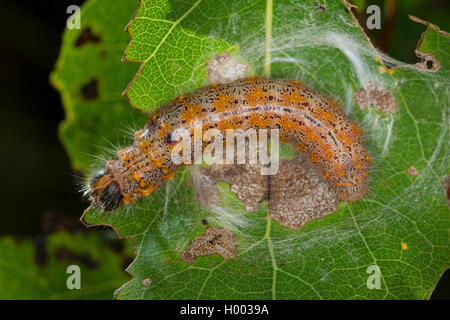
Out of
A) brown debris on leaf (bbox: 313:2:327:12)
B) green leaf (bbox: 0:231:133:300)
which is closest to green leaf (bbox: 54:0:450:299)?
brown debris on leaf (bbox: 313:2:327:12)

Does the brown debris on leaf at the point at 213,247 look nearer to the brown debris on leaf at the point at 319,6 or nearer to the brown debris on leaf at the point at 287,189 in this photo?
the brown debris on leaf at the point at 287,189

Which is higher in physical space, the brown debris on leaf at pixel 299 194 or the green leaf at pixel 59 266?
the brown debris on leaf at pixel 299 194

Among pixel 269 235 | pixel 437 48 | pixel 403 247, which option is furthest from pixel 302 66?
pixel 403 247

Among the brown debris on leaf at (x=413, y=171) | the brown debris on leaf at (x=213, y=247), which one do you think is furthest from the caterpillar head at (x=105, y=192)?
the brown debris on leaf at (x=413, y=171)

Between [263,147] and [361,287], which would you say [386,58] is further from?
[361,287]

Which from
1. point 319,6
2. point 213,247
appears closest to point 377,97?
point 319,6

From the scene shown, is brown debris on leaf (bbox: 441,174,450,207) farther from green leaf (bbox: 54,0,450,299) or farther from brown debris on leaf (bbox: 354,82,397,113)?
brown debris on leaf (bbox: 354,82,397,113)

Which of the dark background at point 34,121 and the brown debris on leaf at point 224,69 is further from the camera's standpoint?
the dark background at point 34,121
